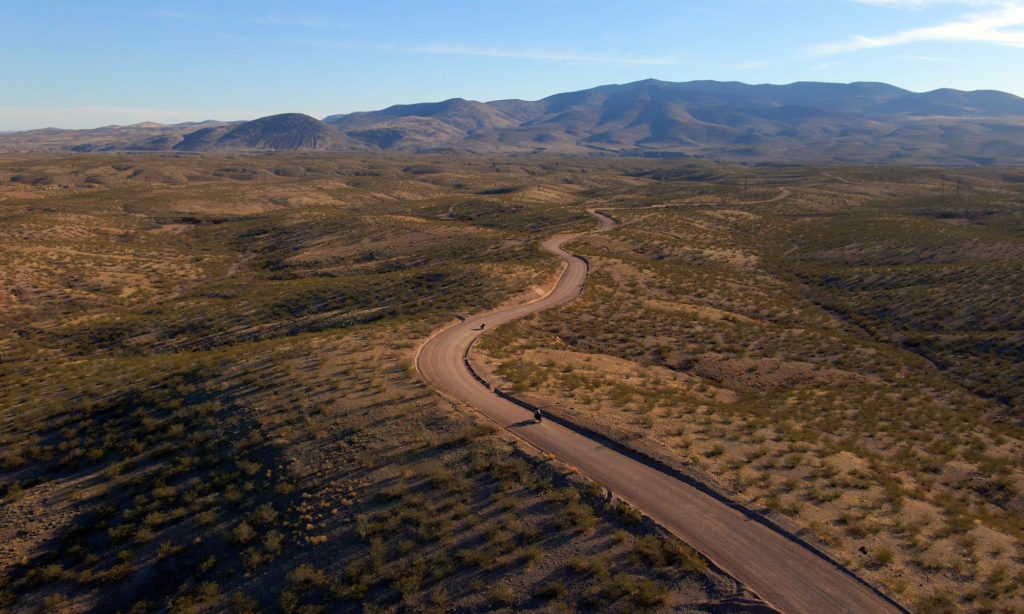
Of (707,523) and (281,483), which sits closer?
(707,523)

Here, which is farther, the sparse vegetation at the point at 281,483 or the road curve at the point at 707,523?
the sparse vegetation at the point at 281,483

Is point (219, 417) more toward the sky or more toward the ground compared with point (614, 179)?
more toward the ground

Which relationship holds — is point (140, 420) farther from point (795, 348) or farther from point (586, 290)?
point (795, 348)

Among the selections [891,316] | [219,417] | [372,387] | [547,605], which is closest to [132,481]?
[219,417]

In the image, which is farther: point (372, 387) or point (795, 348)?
point (795, 348)

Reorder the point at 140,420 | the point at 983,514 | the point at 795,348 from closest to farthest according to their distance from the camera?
the point at 983,514 → the point at 140,420 → the point at 795,348

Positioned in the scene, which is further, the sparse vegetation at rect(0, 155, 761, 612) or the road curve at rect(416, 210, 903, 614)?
the sparse vegetation at rect(0, 155, 761, 612)

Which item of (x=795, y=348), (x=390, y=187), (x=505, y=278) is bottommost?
(x=795, y=348)

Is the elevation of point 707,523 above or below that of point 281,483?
above
